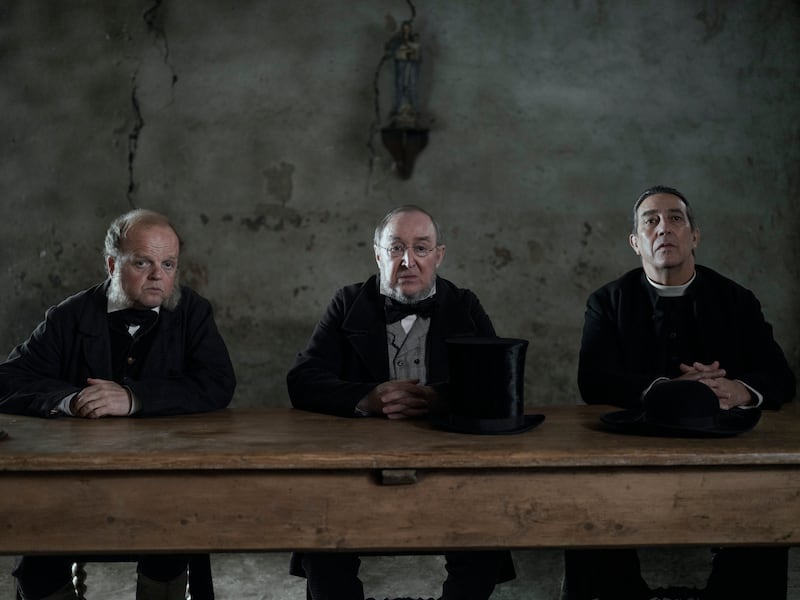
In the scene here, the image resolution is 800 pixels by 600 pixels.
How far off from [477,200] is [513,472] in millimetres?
3696

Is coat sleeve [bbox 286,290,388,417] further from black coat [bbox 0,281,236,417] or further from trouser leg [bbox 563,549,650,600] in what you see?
trouser leg [bbox 563,549,650,600]

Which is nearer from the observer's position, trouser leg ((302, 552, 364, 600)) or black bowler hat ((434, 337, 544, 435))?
black bowler hat ((434, 337, 544, 435))

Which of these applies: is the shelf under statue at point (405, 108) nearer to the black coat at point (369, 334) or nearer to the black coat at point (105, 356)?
the black coat at point (369, 334)

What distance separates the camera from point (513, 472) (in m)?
2.11

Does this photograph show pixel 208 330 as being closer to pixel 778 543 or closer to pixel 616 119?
pixel 778 543


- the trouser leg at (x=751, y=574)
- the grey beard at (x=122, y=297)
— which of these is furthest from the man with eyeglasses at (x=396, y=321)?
the trouser leg at (x=751, y=574)

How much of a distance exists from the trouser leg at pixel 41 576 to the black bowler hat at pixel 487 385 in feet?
4.51

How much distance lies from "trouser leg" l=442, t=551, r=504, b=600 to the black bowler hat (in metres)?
0.53

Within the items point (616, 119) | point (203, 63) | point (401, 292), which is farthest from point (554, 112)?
point (401, 292)

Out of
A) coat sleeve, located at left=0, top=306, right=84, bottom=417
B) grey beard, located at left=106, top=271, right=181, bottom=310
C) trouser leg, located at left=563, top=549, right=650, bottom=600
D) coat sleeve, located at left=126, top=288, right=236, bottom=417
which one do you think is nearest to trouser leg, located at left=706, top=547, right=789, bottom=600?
trouser leg, located at left=563, top=549, right=650, bottom=600

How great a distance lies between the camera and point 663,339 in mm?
3283

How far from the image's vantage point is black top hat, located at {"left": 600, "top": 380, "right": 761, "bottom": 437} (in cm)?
230

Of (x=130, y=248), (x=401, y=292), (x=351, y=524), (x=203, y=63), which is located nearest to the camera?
(x=351, y=524)

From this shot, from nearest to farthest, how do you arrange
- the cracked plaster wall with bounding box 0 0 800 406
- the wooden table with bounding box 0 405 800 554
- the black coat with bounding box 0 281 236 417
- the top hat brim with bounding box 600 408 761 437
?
the wooden table with bounding box 0 405 800 554 → the top hat brim with bounding box 600 408 761 437 → the black coat with bounding box 0 281 236 417 → the cracked plaster wall with bounding box 0 0 800 406
